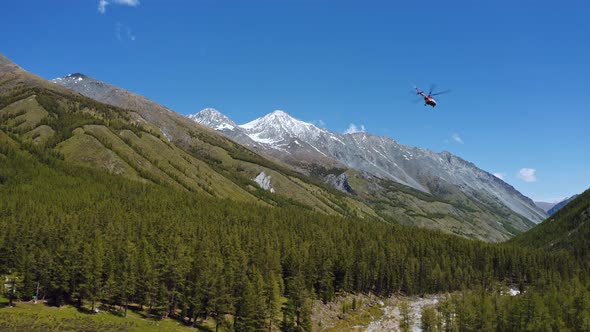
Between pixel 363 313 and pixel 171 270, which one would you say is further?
pixel 363 313

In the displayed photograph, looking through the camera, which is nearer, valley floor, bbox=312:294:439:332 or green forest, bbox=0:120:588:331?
green forest, bbox=0:120:588:331

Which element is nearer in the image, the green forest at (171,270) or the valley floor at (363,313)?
the green forest at (171,270)

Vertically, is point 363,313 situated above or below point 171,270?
below

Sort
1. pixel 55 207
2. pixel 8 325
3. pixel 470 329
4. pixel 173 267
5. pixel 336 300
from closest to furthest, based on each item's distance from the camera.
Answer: pixel 8 325 → pixel 470 329 → pixel 173 267 → pixel 336 300 → pixel 55 207

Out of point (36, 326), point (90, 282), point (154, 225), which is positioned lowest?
point (36, 326)

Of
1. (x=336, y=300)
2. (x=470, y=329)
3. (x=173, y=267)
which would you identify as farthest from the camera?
(x=336, y=300)

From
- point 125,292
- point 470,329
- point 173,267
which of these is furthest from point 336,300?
point 125,292

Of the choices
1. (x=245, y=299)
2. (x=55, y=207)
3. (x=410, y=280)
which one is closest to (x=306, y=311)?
(x=245, y=299)

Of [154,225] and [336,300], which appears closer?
[336,300]

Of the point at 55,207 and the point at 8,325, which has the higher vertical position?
the point at 55,207

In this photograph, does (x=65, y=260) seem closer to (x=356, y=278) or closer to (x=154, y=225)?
(x=154, y=225)
